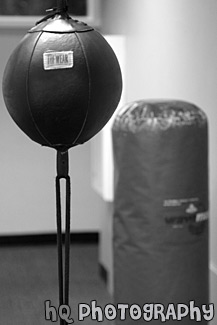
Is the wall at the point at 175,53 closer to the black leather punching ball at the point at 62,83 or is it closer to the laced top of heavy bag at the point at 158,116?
the laced top of heavy bag at the point at 158,116

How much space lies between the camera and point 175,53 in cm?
322

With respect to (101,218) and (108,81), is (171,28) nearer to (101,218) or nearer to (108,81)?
(101,218)

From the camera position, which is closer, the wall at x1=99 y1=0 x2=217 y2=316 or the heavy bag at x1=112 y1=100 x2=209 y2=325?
the heavy bag at x1=112 y1=100 x2=209 y2=325

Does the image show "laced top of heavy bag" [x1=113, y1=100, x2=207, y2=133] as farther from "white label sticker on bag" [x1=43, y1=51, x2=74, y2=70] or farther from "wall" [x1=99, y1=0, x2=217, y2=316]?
"white label sticker on bag" [x1=43, y1=51, x2=74, y2=70]

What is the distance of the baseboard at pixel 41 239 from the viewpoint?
5475 mm

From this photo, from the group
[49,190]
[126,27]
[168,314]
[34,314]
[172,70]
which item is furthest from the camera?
[49,190]

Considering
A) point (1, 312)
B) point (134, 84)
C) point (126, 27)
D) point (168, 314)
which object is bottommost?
point (1, 312)

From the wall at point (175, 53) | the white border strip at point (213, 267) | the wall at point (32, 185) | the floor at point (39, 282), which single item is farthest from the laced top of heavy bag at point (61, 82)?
the wall at point (32, 185)

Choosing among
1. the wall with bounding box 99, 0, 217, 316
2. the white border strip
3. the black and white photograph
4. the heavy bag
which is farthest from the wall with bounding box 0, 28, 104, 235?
the heavy bag

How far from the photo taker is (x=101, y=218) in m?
4.54

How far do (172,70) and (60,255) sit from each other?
2.01 meters

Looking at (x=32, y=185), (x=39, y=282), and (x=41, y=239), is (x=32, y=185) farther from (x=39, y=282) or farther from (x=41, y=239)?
(x=39, y=282)

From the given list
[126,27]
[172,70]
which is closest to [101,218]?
[126,27]

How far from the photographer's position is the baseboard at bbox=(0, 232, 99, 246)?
216 inches
